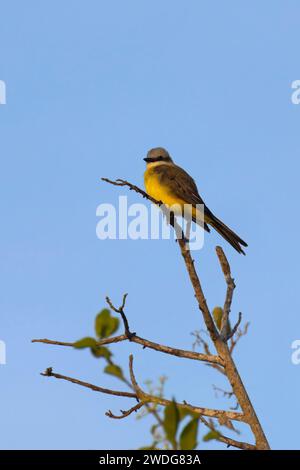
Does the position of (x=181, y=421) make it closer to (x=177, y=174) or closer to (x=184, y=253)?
(x=184, y=253)

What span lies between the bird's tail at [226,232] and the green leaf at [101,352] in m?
9.70

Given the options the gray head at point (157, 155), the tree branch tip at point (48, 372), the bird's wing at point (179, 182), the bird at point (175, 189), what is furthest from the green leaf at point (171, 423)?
the gray head at point (157, 155)

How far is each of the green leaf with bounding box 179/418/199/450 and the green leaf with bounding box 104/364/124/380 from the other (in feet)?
0.75

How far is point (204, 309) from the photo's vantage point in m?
6.61

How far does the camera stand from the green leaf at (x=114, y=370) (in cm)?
171

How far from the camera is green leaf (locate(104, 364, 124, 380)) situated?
1.71 m

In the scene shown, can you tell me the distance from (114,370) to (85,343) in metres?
0.11

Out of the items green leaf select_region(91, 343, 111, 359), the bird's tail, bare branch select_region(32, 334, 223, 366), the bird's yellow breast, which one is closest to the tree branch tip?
bare branch select_region(32, 334, 223, 366)

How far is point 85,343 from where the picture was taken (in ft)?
5.57

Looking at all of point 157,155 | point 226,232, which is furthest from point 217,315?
point 157,155

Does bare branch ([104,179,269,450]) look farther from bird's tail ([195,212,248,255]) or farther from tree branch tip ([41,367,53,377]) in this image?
bird's tail ([195,212,248,255])
